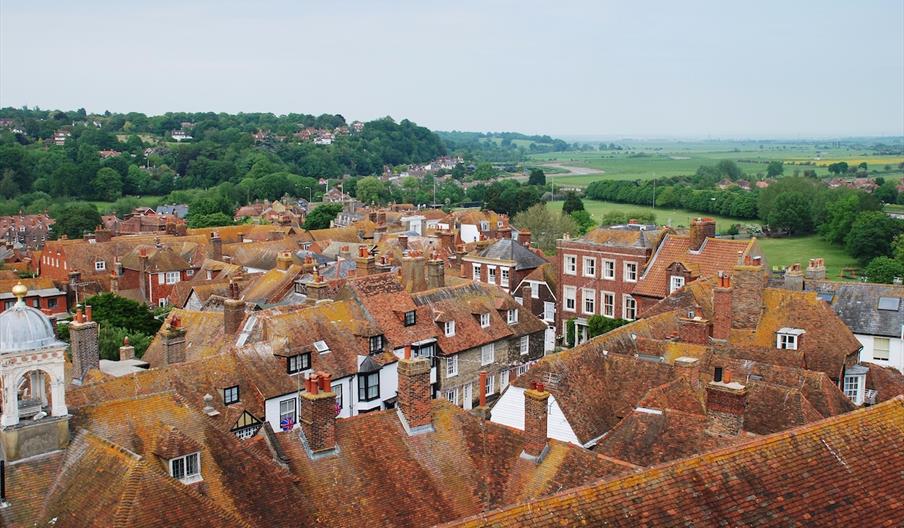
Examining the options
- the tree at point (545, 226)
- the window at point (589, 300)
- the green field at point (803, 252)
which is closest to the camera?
the window at point (589, 300)

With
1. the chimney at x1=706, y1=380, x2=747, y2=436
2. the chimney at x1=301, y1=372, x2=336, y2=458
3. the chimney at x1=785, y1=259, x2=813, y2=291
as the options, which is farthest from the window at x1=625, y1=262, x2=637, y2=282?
the chimney at x1=301, y1=372, x2=336, y2=458

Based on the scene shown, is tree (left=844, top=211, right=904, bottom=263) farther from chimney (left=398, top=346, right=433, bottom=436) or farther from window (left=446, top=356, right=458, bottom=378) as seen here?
chimney (left=398, top=346, right=433, bottom=436)

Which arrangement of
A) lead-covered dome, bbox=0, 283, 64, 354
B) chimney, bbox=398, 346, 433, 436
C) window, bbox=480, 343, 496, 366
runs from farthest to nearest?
window, bbox=480, 343, 496, 366, chimney, bbox=398, 346, 433, 436, lead-covered dome, bbox=0, 283, 64, 354

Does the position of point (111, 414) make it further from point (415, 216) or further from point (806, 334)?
point (415, 216)

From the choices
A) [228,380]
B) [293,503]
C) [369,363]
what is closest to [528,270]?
[369,363]

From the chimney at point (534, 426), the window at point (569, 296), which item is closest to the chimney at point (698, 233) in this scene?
the window at point (569, 296)

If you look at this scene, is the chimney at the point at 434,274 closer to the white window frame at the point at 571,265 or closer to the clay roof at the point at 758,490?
the white window frame at the point at 571,265
